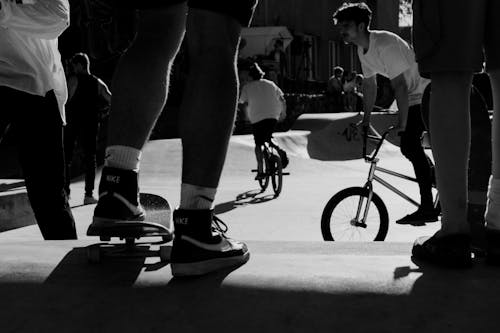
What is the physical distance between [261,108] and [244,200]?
2266mm

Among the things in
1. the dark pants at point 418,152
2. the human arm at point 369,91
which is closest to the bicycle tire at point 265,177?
the human arm at point 369,91

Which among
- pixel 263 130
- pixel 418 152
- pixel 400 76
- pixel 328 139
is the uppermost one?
pixel 400 76

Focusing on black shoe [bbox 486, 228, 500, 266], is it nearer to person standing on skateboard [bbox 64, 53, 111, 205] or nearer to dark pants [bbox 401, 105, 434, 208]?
dark pants [bbox 401, 105, 434, 208]

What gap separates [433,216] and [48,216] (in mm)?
4050

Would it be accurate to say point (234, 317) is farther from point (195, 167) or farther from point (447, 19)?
A: point (447, 19)

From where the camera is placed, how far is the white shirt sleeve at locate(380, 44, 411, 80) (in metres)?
6.93

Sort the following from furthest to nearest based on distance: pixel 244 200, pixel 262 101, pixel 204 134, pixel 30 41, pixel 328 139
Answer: pixel 328 139 < pixel 262 101 < pixel 244 200 < pixel 30 41 < pixel 204 134

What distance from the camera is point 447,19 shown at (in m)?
2.55

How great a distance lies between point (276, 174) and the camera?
1177 cm

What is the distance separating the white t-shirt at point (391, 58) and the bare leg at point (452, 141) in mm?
4366

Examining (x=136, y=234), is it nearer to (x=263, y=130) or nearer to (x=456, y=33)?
(x=456, y=33)

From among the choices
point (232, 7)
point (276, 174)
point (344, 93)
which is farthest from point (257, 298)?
point (344, 93)

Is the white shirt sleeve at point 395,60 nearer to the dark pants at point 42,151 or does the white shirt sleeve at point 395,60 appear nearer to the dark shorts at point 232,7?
the dark pants at point 42,151

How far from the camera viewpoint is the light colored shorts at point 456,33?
2.54 meters
